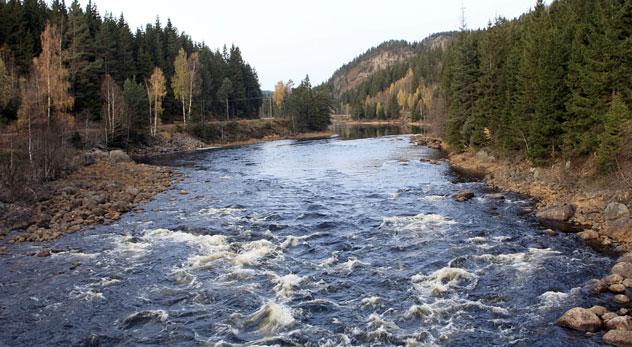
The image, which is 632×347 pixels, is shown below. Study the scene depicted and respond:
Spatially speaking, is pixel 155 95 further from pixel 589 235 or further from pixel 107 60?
pixel 589 235

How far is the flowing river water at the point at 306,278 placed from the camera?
15133 millimetres

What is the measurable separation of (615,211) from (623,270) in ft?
26.7

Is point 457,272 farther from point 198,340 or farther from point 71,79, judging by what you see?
point 71,79

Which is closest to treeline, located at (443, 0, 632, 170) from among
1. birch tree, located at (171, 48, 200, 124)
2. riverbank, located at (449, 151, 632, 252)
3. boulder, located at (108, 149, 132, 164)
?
riverbank, located at (449, 151, 632, 252)

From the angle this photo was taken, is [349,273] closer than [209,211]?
Yes

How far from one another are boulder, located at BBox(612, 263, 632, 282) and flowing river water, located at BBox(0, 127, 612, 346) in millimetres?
675

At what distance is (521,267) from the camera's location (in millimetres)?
20078

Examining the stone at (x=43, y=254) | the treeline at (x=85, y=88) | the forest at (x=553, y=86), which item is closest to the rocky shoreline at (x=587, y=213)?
the forest at (x=553, y=86)

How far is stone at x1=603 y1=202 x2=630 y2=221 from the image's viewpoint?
2471 cm

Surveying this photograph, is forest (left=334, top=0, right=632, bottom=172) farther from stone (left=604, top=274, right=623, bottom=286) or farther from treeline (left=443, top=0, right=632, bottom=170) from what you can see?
stone (left=604, top=274, right=623, bottom=286)

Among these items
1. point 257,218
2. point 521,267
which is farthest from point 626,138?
point 257,218

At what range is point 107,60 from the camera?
8250 cm

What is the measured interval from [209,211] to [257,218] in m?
4.02

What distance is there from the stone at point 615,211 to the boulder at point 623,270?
7.02 meters
